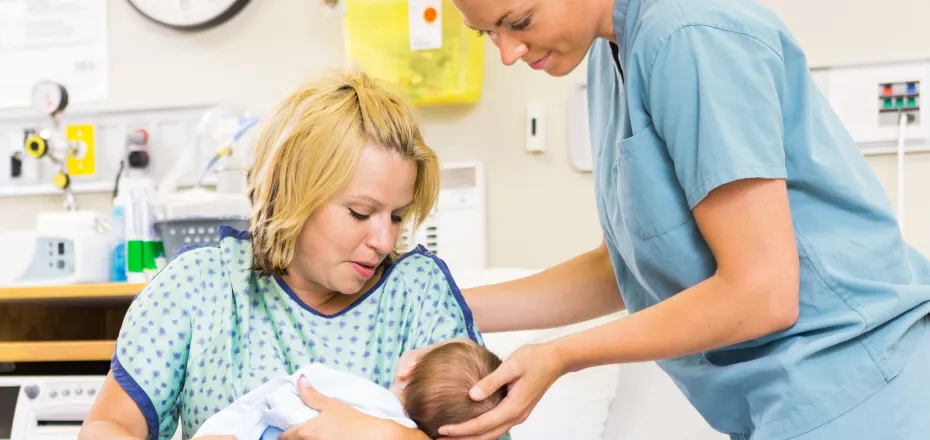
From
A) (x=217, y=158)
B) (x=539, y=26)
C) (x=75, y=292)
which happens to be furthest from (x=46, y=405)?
(x=539, y=26)

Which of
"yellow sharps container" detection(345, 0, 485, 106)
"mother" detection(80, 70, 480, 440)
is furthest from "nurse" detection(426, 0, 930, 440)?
"yellow sharps container" detection(345, 0, 485, 106)

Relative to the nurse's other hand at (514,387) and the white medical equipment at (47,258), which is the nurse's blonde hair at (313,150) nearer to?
the nurse's other hand at (514,387)

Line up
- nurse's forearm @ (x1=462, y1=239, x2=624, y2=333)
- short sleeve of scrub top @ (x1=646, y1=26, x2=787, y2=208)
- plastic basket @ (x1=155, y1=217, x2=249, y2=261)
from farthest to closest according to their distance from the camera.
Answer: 1. plastic basket @ (x1=155, y1=217, x2=249, y2=261)
2. nurse's forearm @ (x1=462, y1=239, x2=624, y2=333)
3. short sleeve of scrub top @ (x1=646, y1=26, x2=787, y2=208)

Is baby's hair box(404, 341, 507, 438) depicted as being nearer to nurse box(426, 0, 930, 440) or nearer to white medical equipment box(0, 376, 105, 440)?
nurse box(426, 0, 930, 440)

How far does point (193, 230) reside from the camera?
1.98m

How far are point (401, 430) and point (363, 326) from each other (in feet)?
0.70

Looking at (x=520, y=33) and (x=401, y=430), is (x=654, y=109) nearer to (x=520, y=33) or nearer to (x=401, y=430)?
(x=520, y=33)

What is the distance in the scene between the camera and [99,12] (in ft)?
8.39

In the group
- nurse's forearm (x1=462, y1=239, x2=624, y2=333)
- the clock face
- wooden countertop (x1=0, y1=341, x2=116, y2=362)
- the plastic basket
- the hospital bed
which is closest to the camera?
nurse's forearm (x1=462, y1=239, x2=624, y2=333)

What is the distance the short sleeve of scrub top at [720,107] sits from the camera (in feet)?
2.98

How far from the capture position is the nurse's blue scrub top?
922 millimetres

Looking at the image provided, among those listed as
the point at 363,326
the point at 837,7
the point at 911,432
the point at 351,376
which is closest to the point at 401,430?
the point at 351,376

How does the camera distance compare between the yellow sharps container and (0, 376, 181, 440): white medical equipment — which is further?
the yellow sharps container

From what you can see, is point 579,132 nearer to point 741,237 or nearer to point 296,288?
point 296,288
